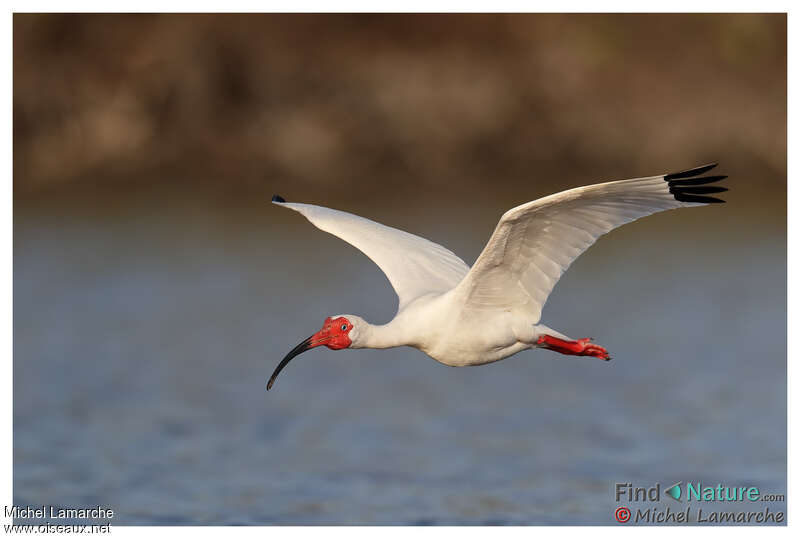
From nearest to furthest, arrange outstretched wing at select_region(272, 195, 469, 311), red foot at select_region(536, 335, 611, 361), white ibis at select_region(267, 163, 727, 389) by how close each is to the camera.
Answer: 1. white ibis at select_region(267, 163, 727, 389)
2. red foot at select_region(536, 335, 611, 361)
3. outstretched wing at select_region(272, 195, 469, 311)

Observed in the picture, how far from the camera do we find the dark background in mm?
18578

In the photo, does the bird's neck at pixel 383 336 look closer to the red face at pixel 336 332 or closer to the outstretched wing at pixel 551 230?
the red face at pixel 336 332

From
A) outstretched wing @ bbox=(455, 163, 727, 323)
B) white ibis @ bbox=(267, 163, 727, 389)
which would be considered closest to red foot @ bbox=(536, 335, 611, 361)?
white ibis @ bbox=(267, 163, 727, 389)

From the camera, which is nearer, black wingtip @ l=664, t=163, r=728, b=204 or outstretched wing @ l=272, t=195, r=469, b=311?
black wingtip @ l=664, t=163, r=728, b=204

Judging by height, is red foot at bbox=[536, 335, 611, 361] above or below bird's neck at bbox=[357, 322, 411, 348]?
below

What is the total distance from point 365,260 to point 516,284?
16212 mm

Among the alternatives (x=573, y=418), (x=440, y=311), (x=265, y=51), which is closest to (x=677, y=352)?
(x=573, y=418)

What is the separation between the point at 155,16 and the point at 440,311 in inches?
898

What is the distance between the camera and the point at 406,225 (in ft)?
92.4

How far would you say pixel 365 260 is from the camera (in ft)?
90.8

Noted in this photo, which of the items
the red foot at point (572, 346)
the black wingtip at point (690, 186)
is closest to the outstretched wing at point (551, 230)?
the black wingtip at point (690, 186)

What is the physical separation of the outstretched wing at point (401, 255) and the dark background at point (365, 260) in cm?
425

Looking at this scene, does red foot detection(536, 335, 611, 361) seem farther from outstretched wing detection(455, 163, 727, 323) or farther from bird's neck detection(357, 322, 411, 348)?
bird's neck detection(357, 322, 411, 348)

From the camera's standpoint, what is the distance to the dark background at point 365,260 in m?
18.6
